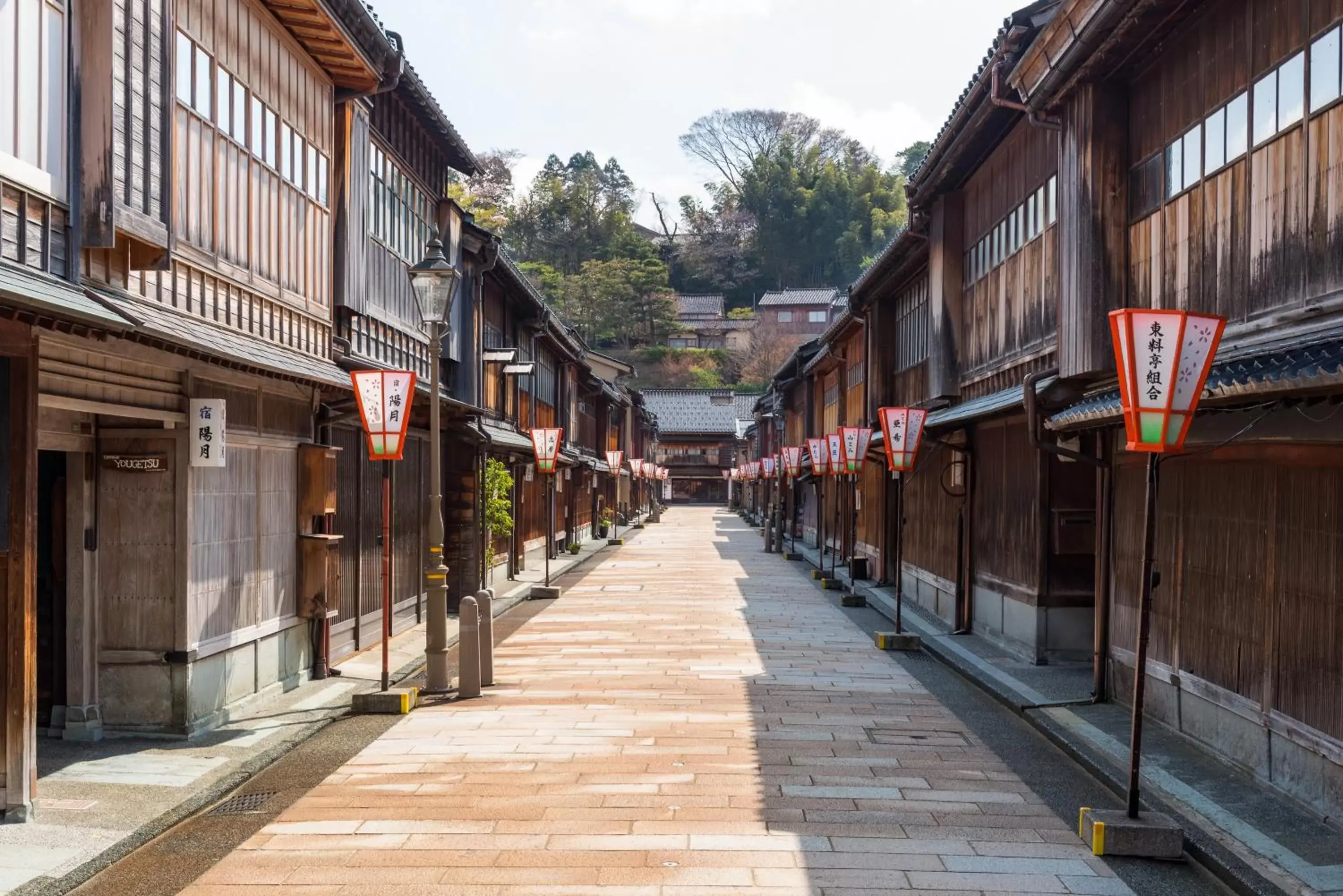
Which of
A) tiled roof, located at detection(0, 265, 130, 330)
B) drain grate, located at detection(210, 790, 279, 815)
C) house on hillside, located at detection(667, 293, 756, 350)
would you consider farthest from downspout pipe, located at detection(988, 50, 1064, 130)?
house on hillside, located at detection(667, 293, 756, 350)

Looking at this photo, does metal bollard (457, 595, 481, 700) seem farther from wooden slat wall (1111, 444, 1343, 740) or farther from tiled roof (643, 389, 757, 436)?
tiled roof (643, 389, 757, 436)

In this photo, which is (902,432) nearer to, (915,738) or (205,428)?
(915,738)

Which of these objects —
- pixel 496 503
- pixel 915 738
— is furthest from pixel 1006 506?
pixel 496 503

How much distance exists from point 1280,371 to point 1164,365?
2.28 feet

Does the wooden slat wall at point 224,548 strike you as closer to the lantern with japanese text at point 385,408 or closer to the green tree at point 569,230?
the lantern with japanese text at point 385,408

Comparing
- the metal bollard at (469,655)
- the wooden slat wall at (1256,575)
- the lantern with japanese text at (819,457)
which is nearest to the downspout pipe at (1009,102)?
the wooden slat wall at (1256,575)

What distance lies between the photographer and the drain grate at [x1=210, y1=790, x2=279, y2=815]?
9133 mm

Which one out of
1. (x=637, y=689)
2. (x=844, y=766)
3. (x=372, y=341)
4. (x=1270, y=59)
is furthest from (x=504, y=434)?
(x=1270, y=59)

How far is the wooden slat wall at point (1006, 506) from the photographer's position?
1700 centimetres

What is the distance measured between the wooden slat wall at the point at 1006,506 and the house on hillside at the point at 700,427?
74.4m

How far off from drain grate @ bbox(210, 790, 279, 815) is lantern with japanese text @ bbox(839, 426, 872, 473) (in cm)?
1807

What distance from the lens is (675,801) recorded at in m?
9.45

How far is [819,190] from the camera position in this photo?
9619cm

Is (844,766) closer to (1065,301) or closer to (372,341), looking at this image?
(1065,301)
